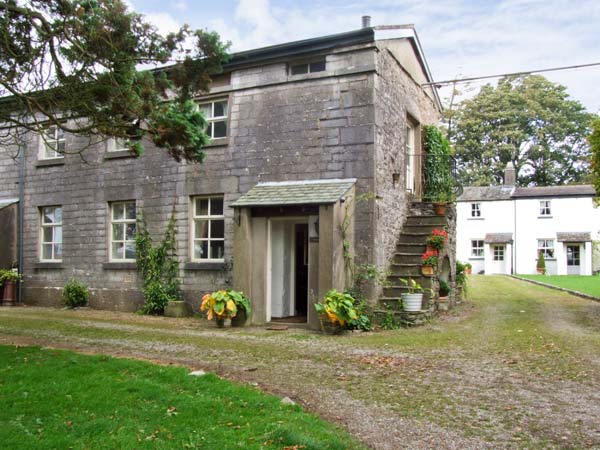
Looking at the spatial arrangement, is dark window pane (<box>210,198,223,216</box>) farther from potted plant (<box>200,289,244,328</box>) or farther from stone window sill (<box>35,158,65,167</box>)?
stone window sill (<box>35,158,65,167</box>)

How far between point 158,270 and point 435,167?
846 cm

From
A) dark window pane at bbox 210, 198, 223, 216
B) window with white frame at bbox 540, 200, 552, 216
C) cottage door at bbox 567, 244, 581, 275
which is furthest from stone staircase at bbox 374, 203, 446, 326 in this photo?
cottage door at bbox 567, 244, 581, 275

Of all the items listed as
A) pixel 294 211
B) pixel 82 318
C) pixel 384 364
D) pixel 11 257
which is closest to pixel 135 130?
pixel 294 211

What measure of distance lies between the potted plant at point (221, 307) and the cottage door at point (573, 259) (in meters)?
32.7

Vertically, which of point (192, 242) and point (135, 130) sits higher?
point (135, 130)

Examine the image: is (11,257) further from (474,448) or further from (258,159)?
(474,448)

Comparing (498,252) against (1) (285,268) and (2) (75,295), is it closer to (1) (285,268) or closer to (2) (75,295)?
(1) (285,268)

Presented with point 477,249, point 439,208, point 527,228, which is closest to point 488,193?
point 527,228

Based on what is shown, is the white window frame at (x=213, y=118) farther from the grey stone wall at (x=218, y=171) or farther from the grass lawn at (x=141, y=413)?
the grass lawn at (x=141, y=413)

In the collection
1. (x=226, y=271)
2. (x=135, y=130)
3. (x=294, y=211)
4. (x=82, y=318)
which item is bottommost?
(x=82, y=318)

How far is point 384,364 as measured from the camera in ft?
25.7

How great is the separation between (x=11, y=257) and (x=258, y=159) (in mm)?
9197

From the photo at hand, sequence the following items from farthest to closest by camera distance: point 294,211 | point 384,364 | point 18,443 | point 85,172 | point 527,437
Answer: point 85,172 → point 294,211 → point 384,364 → point 527,437 → point 18,443

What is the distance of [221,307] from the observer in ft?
38.1
